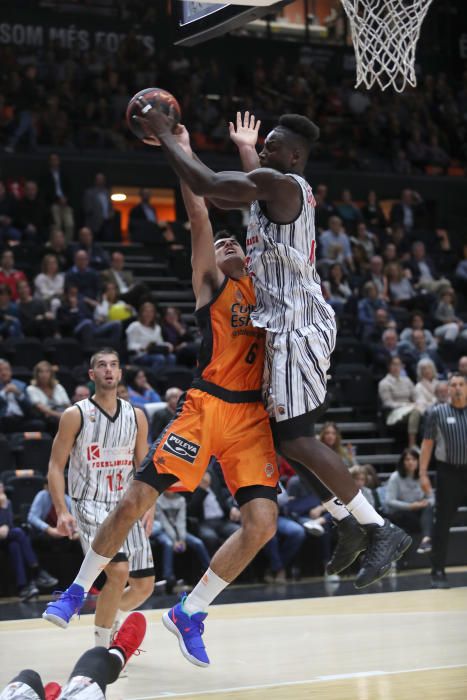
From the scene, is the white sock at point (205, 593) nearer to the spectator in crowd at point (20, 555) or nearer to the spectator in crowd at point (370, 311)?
the spectator in crowd at point (20, 555)

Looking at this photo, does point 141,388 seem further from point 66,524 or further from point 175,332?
point 66,524

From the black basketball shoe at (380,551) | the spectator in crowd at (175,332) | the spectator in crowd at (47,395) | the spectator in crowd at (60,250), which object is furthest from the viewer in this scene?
the spectator in crowd at (60,250)

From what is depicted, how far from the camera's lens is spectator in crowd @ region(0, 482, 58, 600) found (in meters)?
10.2

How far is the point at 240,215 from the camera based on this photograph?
1834 cm

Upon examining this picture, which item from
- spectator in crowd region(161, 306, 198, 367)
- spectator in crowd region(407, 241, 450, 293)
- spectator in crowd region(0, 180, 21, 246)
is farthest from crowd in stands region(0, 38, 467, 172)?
spectator in crowd region(407, 241, 450, 293)

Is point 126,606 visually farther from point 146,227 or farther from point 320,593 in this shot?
point 146,227

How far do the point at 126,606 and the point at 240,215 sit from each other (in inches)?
483

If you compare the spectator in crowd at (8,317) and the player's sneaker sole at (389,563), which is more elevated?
the spectator in crowd at (8,317)

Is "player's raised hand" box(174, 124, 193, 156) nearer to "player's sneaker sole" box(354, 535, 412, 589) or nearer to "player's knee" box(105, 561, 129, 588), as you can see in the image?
"player's sneaker sole" box(354, 535, 412, 589)

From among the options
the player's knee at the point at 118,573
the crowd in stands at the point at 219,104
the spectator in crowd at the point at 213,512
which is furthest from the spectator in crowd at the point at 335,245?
the player's knee at the point at 118,573

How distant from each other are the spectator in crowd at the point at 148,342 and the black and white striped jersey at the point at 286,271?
8111 millimetres

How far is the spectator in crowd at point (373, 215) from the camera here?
19.5 m

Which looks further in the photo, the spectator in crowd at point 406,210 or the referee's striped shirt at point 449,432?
the spectator in crowd at point 406,210

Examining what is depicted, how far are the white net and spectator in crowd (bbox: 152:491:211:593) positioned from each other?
498 cm
